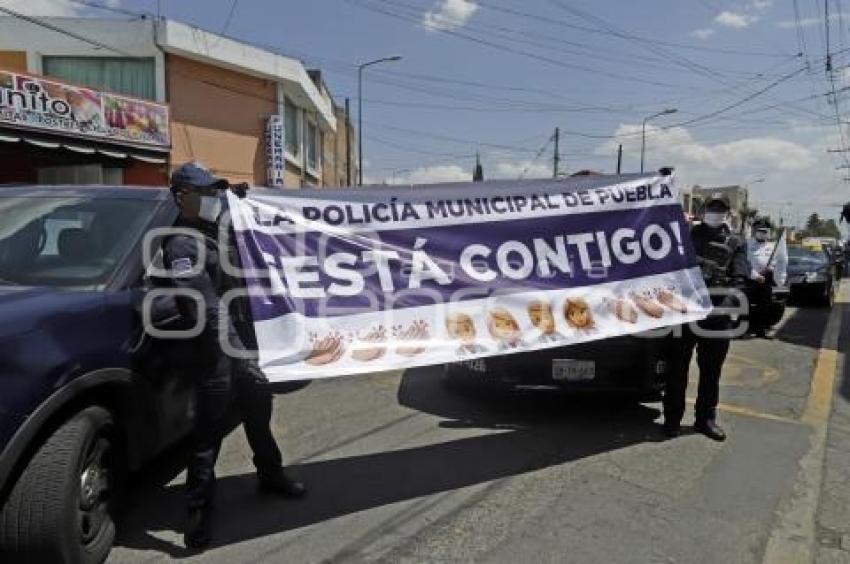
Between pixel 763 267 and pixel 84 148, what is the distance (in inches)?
584

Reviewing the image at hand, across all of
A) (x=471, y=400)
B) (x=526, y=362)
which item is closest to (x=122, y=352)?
(x=526, y=362)

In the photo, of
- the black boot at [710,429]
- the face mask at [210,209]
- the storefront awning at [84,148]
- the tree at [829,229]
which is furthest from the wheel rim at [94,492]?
the tree at [829,229]

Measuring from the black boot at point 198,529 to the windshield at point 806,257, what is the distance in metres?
16.6

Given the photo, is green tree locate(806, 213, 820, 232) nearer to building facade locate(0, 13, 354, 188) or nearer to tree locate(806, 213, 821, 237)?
tree locate(806, 213, 821, 237)

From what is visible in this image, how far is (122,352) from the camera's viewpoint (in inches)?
140

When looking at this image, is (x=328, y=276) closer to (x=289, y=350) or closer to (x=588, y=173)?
(x=289, y=350)

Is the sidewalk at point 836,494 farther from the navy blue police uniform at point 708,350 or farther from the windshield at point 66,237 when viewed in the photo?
the windshield at point 66,237

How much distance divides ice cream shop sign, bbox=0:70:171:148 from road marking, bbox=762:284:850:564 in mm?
15894

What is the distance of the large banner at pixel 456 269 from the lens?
14.4ft

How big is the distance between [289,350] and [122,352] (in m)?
0.94

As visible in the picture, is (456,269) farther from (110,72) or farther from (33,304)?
(110,72)

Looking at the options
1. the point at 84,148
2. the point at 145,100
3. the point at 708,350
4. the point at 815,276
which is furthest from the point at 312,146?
the point at 708,350

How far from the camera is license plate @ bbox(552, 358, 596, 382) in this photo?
5.87 m

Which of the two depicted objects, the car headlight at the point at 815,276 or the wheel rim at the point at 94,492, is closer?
the wheel rim at the point at 94,492
